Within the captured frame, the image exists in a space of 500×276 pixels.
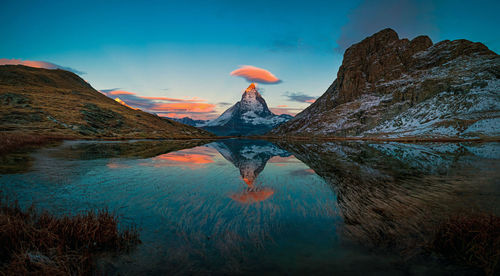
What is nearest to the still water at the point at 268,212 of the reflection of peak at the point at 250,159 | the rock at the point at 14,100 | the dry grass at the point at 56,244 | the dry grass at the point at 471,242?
the dry grass at the point at 471,242

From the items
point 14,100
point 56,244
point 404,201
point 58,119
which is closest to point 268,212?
point 404,201

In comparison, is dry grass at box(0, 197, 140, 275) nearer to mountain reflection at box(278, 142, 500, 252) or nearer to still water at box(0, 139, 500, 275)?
still water at box(0, 139, 500, 275)

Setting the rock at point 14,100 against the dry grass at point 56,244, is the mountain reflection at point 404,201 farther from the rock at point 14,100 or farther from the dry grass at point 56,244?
the rock at point 14,100

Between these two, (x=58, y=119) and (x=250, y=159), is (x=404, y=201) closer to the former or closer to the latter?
(x=250, y=159)

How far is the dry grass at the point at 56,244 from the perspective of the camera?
5461 mm

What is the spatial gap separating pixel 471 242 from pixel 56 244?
13520mm

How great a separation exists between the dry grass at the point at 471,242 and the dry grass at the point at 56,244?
38.3 ft

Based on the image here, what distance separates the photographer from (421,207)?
13.2 metres

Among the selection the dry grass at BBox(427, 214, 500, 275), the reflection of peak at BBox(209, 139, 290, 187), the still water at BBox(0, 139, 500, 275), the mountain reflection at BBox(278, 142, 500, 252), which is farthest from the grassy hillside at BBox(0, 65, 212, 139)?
the dry grass at BBox(427, 214, 500, 275)

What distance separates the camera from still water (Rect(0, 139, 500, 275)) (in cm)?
752

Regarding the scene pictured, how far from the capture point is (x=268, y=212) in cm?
1306

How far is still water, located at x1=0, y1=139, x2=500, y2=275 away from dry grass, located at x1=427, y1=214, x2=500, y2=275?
0.58 metres

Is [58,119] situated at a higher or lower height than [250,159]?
higher

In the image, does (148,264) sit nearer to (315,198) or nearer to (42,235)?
(42,235)
